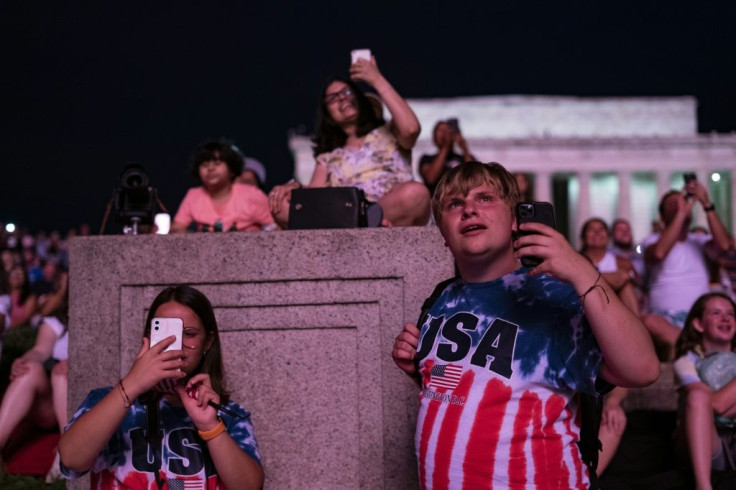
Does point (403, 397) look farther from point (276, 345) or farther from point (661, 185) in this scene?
point (661, 185)

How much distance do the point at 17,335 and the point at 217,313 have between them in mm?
4856

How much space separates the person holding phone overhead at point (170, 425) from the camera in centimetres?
288

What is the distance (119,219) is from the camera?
4.46 meters

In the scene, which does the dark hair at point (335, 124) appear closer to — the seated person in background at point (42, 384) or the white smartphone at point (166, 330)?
the seated person in background at point (42, 384)

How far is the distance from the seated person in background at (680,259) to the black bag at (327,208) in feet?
11.9

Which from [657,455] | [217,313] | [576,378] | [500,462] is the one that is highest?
[217,313]

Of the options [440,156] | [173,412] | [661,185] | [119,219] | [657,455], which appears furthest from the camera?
[661,185]

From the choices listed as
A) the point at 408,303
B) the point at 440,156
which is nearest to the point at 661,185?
the point at 440,156

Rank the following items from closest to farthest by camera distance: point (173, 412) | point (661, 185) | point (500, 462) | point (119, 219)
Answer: point (500, 462)
point (173, 412)
point (119, 219)
point (661, 185)

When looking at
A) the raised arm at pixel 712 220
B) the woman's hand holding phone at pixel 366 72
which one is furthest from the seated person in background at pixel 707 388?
the woman's hand holding phone at pixel 366 72

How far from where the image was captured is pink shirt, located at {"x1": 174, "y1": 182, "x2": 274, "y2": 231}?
5773 mm

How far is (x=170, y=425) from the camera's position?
3166mm

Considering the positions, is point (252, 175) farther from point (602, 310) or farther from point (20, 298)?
point (602, 310)

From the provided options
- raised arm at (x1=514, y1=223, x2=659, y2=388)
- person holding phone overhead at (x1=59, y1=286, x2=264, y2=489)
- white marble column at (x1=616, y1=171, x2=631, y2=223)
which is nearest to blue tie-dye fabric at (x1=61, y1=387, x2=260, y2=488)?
person holding phone overhead at (x1=59, y1=286, x2=264, y2=489)
